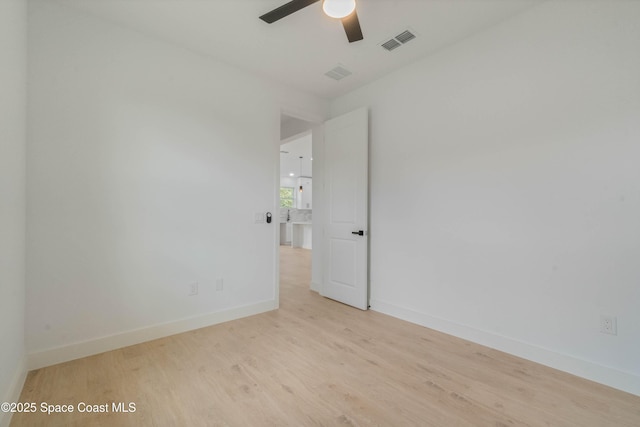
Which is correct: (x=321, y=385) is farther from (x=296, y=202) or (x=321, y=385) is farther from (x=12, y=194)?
(x=296, y=202)

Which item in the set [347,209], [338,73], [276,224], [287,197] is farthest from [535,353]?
[287,197]

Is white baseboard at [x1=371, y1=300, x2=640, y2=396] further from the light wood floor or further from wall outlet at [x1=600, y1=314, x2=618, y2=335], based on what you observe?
wall outlet at [x1=600, y1=314, x2=618, y2=335]

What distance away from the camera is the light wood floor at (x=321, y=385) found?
1.60m

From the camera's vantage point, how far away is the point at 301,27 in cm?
→ 249

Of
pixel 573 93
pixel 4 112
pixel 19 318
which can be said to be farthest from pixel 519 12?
pixel 19 318

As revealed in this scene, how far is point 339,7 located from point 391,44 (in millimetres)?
1223

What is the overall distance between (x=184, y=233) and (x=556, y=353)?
3.42 meters

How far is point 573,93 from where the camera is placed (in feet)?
6.95

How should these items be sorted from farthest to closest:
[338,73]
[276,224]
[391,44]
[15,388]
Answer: [276,224]
[338,73]
[391,44]
[15,388]

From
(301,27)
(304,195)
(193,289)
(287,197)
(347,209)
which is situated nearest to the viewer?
(301,27)

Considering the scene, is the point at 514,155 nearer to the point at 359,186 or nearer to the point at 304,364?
the point at 359,186

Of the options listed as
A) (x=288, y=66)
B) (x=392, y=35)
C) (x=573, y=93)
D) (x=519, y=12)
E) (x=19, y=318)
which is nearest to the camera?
(x=19, y=318)

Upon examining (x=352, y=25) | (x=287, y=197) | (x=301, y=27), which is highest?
(x=301, y=27)

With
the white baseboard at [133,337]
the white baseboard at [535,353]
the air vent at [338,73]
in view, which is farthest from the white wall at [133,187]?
the white baseboard at [535,353]
